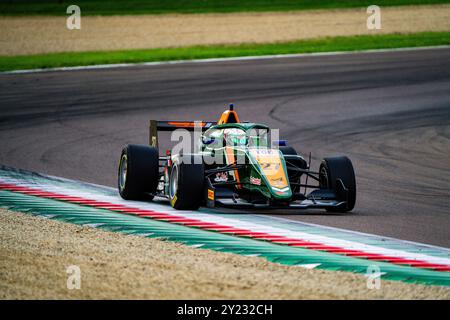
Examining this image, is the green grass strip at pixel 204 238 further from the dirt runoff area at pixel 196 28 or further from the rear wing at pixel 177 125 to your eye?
the dirt runoff area at pixel 196 28

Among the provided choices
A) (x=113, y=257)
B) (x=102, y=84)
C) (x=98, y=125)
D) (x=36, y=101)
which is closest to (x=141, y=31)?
(x=102, y=84)

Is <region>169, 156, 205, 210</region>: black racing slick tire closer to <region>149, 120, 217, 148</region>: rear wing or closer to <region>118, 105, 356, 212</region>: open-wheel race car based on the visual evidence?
<region>118, 105, 356, 212</region>: open-wheel race car

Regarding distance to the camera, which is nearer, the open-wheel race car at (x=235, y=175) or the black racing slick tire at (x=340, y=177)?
the open-wheel race car at (x=235, y=175)

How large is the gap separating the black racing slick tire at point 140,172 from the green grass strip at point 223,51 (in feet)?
58.6

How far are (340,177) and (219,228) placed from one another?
2.47m

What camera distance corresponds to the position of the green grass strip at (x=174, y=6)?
49.2 m

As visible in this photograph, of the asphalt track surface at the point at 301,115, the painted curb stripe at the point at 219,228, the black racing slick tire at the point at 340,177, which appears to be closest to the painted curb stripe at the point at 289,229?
the painted curb stripe at the point at 219,228

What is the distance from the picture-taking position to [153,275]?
950 cm

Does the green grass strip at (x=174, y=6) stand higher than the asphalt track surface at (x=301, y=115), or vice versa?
the green grass strip at (x=174, y=6)

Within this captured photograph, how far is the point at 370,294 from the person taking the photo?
354 inches

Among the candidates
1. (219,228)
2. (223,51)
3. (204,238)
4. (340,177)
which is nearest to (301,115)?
(340,177)
